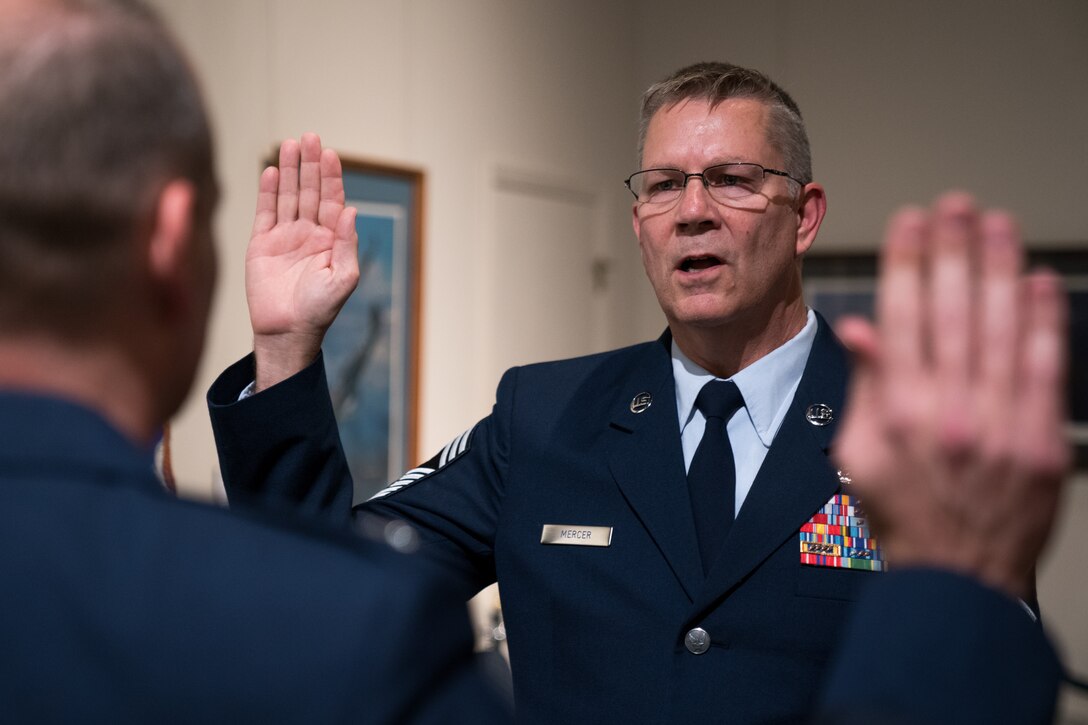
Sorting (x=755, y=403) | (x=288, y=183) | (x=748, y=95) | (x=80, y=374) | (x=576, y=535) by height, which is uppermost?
(x=748, y=95)

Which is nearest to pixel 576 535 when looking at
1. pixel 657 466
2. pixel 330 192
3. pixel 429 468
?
pixel 657 466

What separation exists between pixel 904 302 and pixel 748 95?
1.38 m

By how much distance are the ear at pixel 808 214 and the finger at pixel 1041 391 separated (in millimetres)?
1391

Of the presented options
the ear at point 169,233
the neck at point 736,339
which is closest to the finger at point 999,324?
the ear at point 169,233

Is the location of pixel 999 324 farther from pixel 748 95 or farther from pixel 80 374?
pixel 748 95

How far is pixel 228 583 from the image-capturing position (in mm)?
Result: 665

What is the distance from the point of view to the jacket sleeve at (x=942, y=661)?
66cm

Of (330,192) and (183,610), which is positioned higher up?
(330,192)

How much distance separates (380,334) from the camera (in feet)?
11.2

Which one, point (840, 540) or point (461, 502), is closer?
point (840, 540)

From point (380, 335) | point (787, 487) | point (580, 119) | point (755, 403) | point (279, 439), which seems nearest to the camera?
point (279, 439)

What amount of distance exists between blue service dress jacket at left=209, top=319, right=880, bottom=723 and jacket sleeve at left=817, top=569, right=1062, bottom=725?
2.99 feet

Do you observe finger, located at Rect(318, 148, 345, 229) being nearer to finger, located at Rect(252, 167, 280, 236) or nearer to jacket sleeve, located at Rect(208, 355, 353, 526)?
finger, located at Rect(252, 167, 280, 236)

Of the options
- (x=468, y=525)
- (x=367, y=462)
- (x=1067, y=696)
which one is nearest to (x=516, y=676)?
(x=468, y=525)
